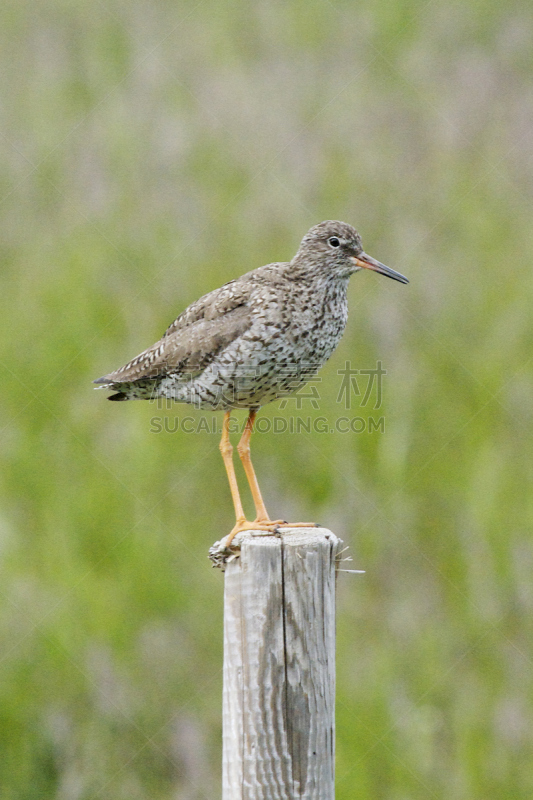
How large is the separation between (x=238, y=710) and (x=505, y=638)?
2.77 meters

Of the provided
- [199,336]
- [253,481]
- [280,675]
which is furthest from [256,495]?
[280,675]

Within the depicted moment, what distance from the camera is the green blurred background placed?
213 inches

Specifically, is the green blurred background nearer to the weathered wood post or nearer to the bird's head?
the bird's head

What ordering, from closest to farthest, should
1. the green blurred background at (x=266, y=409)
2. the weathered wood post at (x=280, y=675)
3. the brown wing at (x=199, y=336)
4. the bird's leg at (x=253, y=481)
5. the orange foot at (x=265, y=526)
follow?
the weathered wood post at (x=280, y=675), the orange foot at (x=265, y=526), the brown wing at (x=199, y=336), the bird's leg at (x=253, y=481), the green blurred background at (x=266, y=409)

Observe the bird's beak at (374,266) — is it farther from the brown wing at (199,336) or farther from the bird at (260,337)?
the brown wing at (199,336)

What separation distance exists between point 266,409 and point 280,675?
3.36 meters

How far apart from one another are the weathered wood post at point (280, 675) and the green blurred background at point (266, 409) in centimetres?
159

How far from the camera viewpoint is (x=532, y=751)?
5.21m

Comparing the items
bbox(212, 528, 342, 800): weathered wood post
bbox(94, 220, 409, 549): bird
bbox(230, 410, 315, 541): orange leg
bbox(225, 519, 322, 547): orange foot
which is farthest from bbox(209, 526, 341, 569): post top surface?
bbox(94, 220, 409, 549): bird

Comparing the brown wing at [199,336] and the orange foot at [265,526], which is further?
the brown wing at [199,336]

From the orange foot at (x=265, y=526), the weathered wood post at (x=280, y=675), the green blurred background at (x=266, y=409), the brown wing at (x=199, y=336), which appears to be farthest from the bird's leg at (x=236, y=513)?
the green blurred background at (x=266, y=409)

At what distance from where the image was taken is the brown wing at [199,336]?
495 cm

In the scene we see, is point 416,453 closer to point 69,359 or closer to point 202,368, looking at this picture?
point 202,368

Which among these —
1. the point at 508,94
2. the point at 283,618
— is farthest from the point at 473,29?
the point at 283,618
